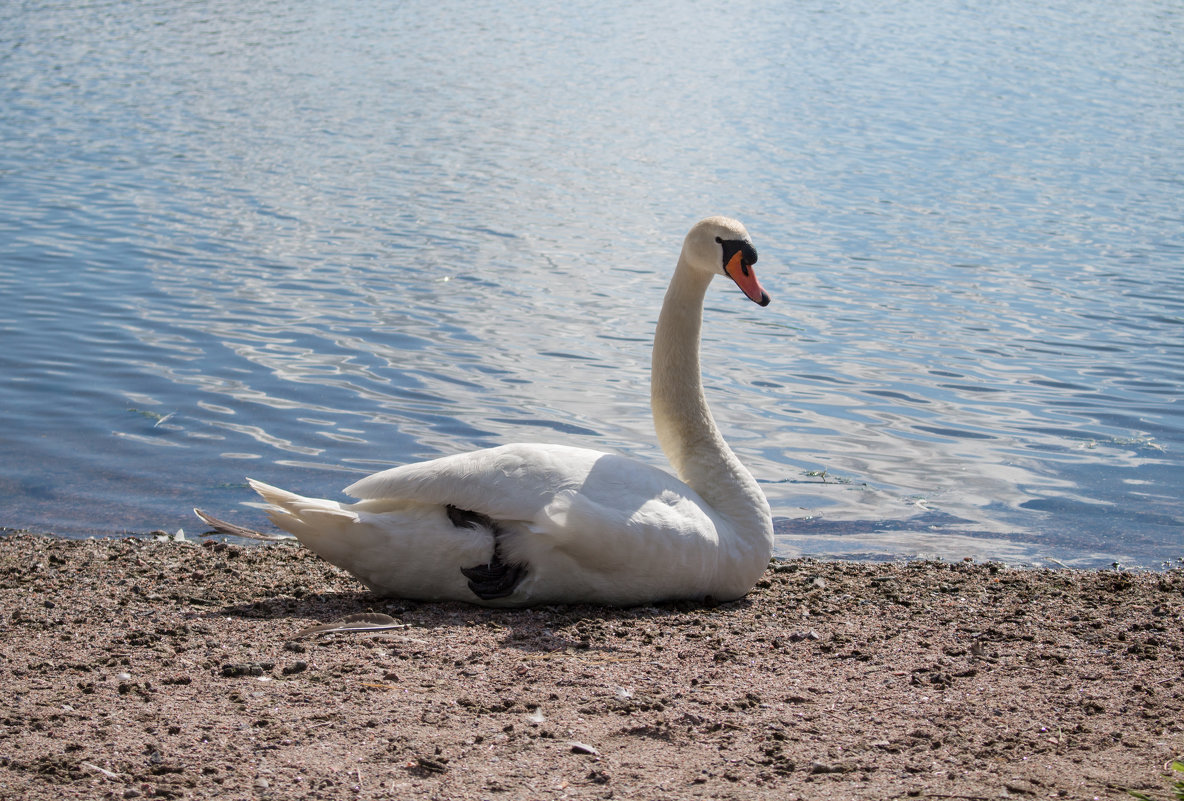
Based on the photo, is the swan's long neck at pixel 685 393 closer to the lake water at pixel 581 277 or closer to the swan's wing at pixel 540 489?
the swan's wing at pixel 540 489

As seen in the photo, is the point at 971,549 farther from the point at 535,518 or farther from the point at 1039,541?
the point at 535,518

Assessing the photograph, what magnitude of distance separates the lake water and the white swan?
7.17ft

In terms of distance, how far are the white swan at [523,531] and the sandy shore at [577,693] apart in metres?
0.15

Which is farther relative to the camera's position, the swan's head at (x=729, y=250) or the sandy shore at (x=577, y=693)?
the swan's head at (x=729, y=250)

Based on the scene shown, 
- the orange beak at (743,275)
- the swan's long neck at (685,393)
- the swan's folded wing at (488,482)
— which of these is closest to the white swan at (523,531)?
the swan's folded wing at (488,482)

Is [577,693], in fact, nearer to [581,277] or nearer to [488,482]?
[488,482]

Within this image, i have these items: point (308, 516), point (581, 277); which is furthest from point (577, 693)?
point (581, 277)

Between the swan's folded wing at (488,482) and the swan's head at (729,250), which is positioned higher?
the swan's head at (729,250)

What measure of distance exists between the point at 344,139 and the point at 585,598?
17.1 m

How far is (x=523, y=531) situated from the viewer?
5.08 m

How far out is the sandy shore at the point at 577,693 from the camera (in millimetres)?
3660

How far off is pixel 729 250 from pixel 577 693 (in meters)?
2.41

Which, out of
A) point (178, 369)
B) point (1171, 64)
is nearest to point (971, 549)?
point (178, 369)

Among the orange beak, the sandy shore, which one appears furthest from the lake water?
the orange beak
